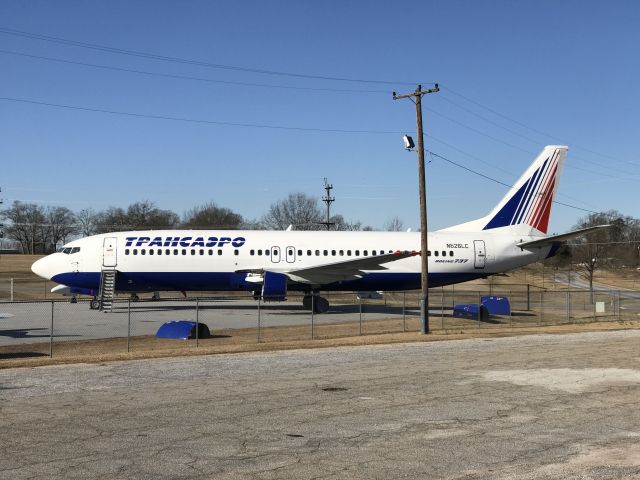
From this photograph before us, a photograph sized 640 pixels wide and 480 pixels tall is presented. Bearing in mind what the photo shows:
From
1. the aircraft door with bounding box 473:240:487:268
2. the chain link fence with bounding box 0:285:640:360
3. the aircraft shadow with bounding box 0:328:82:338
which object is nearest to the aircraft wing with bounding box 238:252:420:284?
the chain link fence with bounding box 0:285:640:360

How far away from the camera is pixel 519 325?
29750 mm

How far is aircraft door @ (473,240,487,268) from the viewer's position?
36188 millimetres

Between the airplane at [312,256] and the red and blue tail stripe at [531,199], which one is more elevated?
the red and blue tail stripe at [531,199]

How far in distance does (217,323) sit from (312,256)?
857cm

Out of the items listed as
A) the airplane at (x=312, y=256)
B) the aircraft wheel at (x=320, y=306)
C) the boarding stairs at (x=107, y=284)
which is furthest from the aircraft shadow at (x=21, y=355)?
the aircraft wheel at (x=320, y=306)

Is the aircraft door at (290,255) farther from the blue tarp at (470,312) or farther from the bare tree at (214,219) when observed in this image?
the bare tree at (214,219)

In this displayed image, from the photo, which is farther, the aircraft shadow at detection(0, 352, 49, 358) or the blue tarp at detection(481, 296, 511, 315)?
the blue tarp at detection(481, 296, 511, 315)

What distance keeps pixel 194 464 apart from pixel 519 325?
24.6m

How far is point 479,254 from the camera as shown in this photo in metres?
36.2

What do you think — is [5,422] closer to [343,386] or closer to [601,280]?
[343,386]

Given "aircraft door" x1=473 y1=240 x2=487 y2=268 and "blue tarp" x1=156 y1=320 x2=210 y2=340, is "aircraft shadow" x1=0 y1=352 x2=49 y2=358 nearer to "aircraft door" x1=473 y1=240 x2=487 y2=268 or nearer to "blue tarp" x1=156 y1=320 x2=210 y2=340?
"blue tarp" x1=156 y1=320 x2=210 y2=340

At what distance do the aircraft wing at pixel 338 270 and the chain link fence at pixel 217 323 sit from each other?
1.67 metres

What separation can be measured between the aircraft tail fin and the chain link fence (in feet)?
16.9

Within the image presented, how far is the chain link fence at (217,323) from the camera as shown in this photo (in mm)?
20178
